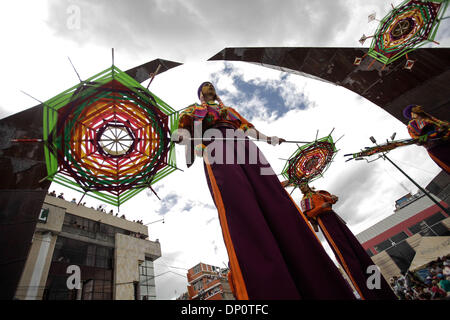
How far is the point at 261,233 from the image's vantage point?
149 cm

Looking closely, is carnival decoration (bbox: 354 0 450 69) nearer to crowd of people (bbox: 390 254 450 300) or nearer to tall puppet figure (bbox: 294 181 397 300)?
tall puppet figure (bbox: 294 181 397 300)

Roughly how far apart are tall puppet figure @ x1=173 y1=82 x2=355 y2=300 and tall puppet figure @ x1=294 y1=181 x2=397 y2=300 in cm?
332

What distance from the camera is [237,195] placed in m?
1.71

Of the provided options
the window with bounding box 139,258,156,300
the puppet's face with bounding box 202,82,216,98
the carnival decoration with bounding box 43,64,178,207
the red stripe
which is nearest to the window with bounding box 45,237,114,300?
the window with bounding box 139,258,156,300

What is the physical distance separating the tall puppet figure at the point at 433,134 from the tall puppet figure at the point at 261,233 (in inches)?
181

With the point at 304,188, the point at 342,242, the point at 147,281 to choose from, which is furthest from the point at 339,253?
the point at 147,281

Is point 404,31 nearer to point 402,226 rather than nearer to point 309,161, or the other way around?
point 309,161

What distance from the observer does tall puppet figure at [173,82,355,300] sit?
1277 mm

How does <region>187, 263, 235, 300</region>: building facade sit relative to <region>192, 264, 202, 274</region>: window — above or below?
below

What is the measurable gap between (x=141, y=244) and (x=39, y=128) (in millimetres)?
23512

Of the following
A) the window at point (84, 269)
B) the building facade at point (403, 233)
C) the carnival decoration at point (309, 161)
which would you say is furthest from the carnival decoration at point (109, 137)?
the building facade at point (403, 233)

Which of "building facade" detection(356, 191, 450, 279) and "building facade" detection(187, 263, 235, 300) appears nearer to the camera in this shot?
"building facade" detection(356, 191, 450, 279)

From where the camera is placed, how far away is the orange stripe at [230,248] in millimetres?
1233

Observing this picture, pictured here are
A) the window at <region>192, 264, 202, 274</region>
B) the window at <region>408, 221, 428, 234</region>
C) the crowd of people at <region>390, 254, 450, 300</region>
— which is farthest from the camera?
the window at <region>192, 264, 202, 274</region>
